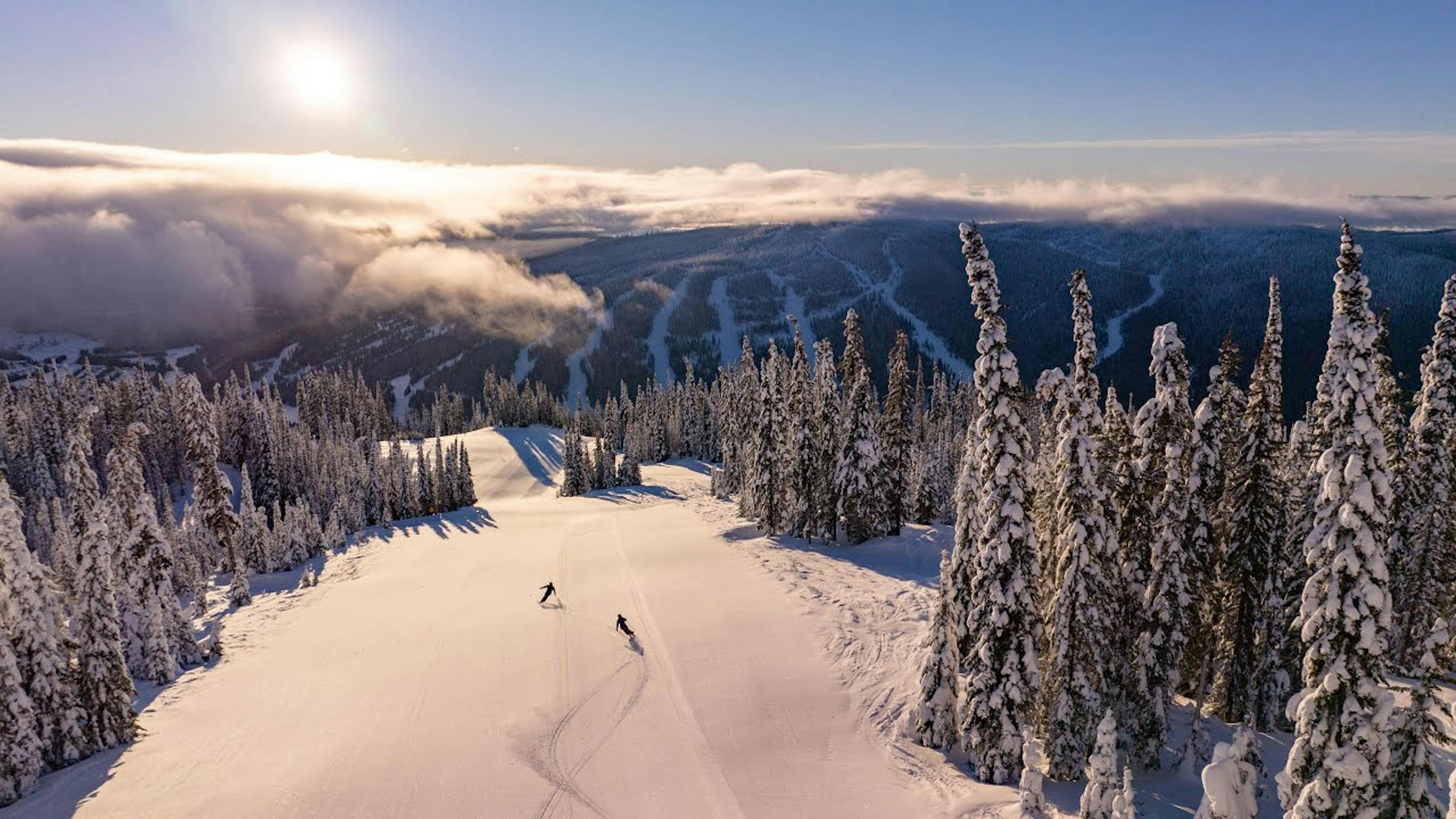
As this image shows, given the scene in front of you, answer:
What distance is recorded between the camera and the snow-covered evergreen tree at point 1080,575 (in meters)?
18.8

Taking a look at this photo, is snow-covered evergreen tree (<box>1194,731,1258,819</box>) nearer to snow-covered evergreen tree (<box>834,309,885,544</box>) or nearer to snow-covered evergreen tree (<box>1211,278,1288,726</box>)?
snow-covered evergreen tree (<box>1211,278,1288,726</box>)

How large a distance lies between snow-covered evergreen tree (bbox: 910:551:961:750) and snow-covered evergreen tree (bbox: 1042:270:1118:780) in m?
2.76

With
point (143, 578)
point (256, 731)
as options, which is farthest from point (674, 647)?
point (143, 578)

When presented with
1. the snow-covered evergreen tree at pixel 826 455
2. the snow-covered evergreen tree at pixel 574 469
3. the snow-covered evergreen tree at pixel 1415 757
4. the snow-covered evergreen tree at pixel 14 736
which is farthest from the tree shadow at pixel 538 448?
the snow-covered evergreen tree at pixel 1415 757

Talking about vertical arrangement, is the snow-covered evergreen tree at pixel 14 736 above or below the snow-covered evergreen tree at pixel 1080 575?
below

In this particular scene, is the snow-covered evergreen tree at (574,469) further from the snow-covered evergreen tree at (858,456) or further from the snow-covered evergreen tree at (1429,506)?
the snow-covered evergreen tree at (1429,506)

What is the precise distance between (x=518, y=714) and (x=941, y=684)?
14.7m

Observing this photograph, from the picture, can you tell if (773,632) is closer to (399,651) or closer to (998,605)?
(998,605)

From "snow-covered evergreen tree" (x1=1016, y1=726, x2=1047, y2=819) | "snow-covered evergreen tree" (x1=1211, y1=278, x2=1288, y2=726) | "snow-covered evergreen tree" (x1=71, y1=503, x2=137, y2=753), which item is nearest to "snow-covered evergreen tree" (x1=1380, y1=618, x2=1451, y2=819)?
"snow-covered evergreen tree" (x1=1016, y1=726, x2=1047, y2=819)

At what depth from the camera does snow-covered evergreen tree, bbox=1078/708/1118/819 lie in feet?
44.3

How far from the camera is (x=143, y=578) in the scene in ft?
108

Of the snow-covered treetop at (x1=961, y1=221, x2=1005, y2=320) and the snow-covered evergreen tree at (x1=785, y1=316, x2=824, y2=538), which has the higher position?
the snow-covered treetop at (x1=961, y1=221, x2=1005, y2=320)

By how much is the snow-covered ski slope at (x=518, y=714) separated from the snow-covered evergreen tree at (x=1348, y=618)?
9.26 meters

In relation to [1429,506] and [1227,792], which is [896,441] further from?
[1227,792]
